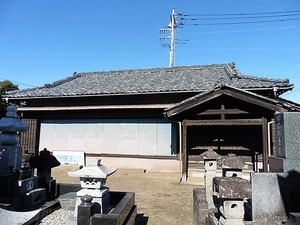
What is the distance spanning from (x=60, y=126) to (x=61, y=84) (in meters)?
3.77

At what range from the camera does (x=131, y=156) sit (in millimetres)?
13141

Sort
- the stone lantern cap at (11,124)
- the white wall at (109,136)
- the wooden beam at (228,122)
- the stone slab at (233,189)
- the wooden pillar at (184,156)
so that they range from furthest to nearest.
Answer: the white wall at (109,136) → the wooden pillar at (184,156) → the wooden beam at (228,122) → the stone lantern cap at (11,124) → the stone slab at (233,189)

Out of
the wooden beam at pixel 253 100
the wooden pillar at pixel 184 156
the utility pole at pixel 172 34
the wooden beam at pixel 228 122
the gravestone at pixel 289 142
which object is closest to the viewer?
the gravestone at pixel 289 142

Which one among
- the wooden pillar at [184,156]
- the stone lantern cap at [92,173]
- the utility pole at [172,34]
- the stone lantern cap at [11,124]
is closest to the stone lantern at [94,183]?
the stone lantern cap at [92,173]

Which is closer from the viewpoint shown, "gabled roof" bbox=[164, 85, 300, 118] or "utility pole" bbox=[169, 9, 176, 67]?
"gabled roof" bbox=[164, 85, 300, 118]

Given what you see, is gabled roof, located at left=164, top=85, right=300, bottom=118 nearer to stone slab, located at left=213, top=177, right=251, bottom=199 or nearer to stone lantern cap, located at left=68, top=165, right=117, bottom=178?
stone lantern cap, located at left=68, top=165, right=117, bottom=178

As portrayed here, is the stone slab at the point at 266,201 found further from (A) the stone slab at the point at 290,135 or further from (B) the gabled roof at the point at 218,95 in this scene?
Answer: (B) the gabled roof at the point at 218,95

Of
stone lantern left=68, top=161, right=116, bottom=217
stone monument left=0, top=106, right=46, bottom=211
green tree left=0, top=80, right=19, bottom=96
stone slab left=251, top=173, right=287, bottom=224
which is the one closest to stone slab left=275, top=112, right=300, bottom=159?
stone slab left=251, top=173, right=287, bottom=224

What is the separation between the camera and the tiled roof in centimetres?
1252

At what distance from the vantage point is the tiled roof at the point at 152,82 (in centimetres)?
1252

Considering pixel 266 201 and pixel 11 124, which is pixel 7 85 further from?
pixel 266 201

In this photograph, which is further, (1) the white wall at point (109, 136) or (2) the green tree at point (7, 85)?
(2) the green tree at point (7, 85)

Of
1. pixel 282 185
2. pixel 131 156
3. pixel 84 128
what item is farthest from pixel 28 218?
pixel 84 128

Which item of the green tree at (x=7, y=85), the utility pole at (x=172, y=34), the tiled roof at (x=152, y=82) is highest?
the utility pole at (x=172, y=34)
